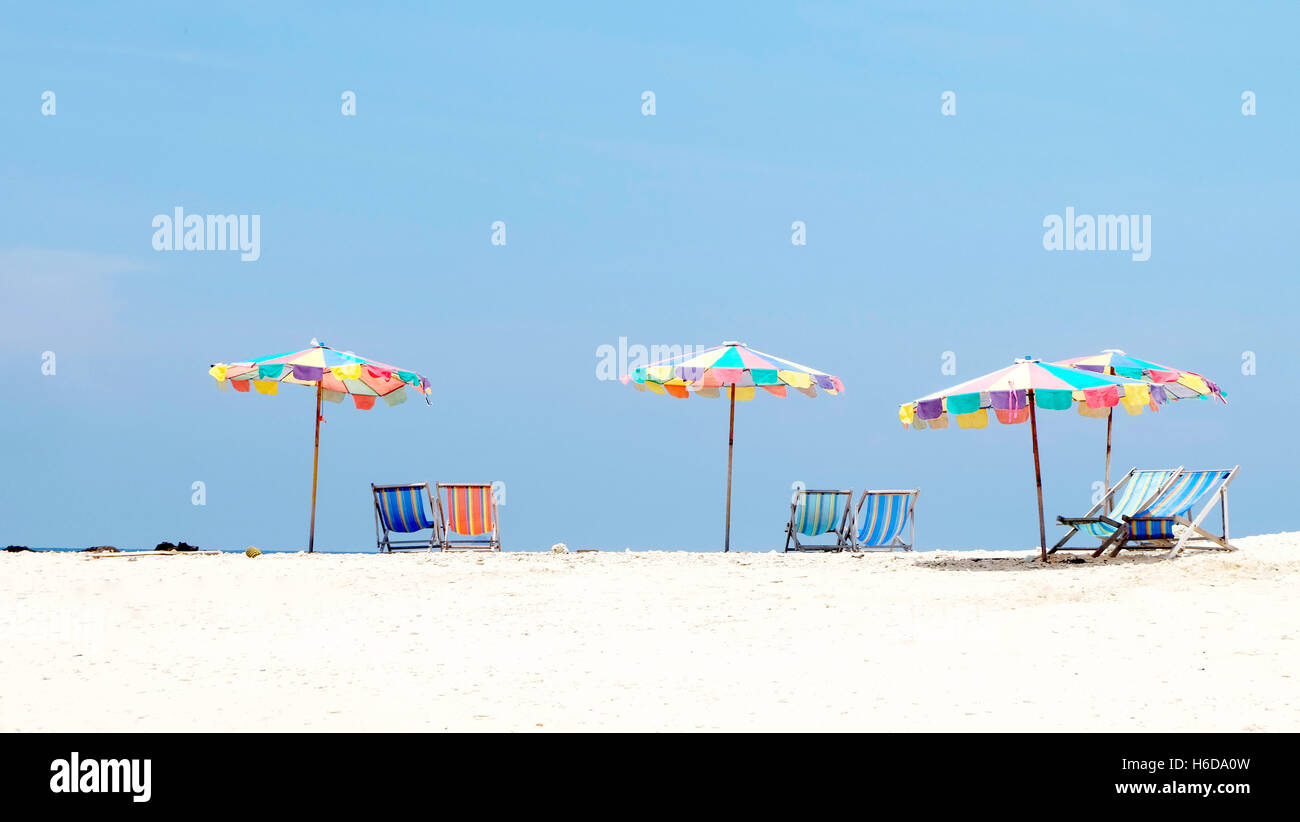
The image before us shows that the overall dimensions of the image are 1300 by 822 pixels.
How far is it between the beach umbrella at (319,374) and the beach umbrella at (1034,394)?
6.41 m

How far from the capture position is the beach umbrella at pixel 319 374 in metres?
13.9

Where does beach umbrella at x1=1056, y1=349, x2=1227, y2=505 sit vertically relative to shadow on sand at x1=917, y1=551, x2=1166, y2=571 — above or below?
above

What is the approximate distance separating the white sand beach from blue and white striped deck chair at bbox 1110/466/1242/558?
39 cm

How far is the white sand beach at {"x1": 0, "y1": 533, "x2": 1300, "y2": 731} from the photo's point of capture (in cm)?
→ 568

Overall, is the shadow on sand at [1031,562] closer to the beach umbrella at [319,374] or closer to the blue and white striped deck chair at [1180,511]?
the blue and white striped deck chair at [1180,511]

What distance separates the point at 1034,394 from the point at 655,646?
Answer: 518 cm

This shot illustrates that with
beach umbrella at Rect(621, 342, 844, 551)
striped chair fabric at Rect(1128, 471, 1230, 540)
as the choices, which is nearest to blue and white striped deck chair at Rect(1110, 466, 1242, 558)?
striped chair fabric at Rect(1128, 471, 1230, 540)

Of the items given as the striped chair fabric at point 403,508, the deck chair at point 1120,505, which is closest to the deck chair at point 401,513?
the striped chair fabric at point 403,508

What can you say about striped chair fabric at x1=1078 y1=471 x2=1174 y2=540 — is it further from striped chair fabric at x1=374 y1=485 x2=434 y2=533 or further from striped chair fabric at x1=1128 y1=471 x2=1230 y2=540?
striped chair fabric at x1=374 y1=485 x2=434 y2=533

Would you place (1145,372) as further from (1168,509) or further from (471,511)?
(471,511)

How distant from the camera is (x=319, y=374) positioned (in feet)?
45.6
